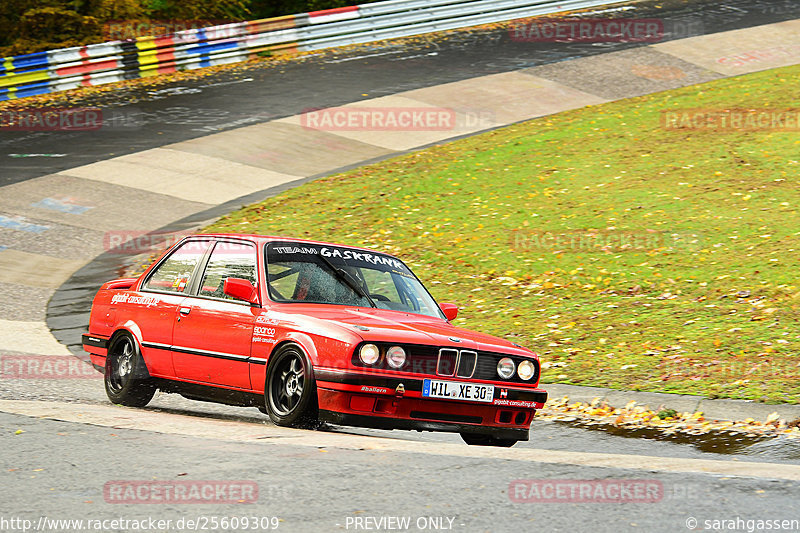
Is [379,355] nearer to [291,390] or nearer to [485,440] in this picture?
[291,390]

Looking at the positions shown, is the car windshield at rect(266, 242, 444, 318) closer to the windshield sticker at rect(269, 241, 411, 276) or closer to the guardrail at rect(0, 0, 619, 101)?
the windshield sticker at rect(269, 241, 411, 276)

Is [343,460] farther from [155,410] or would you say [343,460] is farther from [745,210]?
[745,210]

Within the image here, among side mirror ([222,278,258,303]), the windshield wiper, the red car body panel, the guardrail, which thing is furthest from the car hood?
the guardrail

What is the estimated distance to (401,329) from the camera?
7094mm

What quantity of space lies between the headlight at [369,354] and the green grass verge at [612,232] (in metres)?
3.19

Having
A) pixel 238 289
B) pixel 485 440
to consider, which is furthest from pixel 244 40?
pixel 485 440

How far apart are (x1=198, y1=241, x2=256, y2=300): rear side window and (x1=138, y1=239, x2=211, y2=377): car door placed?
169 mm

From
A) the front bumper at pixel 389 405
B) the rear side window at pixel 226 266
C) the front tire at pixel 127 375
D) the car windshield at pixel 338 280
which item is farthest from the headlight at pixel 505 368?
the front tire at pixel 127 375

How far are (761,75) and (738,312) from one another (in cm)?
1408

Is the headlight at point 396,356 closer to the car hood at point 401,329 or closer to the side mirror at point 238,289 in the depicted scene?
the car hood at point 401,329

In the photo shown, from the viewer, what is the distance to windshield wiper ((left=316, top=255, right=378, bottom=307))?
312 inches

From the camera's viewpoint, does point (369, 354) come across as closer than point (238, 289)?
Yes

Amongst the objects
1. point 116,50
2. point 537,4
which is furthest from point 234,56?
point 537,4

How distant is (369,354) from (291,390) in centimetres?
72
